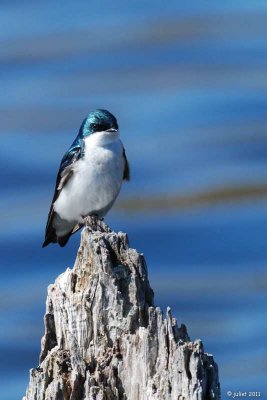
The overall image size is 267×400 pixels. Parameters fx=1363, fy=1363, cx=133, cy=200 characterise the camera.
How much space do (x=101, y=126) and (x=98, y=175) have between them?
250mm

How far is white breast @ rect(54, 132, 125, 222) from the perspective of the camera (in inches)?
273

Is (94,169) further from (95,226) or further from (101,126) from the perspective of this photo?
(95,226)

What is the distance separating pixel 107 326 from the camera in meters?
4.82

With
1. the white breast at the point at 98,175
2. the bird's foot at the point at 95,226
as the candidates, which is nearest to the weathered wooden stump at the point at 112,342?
the bird's foot at the point at 95,226

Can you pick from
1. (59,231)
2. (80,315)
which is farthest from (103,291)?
(59,231)

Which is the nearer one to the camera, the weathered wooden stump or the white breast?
the weathered wooden stump

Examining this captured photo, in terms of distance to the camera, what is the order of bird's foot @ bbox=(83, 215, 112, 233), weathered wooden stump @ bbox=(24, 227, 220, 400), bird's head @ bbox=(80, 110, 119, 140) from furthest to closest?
1. bird's head @ bbox=(80, 110, 119, 140)
2. bird's foot @ bbox=(83, 215, 112, 233)
3. weathered wooden stump @ bbox=(24, 227, 220, 400)

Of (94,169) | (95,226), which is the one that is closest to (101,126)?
(94,169)

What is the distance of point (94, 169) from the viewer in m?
6.98

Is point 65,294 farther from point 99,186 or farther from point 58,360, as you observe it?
point 99,186

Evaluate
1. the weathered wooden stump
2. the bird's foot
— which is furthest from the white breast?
the weathered wooden stump

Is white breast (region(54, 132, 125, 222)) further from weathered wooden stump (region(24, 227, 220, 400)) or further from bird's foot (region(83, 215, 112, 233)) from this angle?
weathered wooden stump (region(24, 227, 220, 400))

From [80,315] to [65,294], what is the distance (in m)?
0.12

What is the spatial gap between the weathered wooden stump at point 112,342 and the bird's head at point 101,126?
69.5 inches
